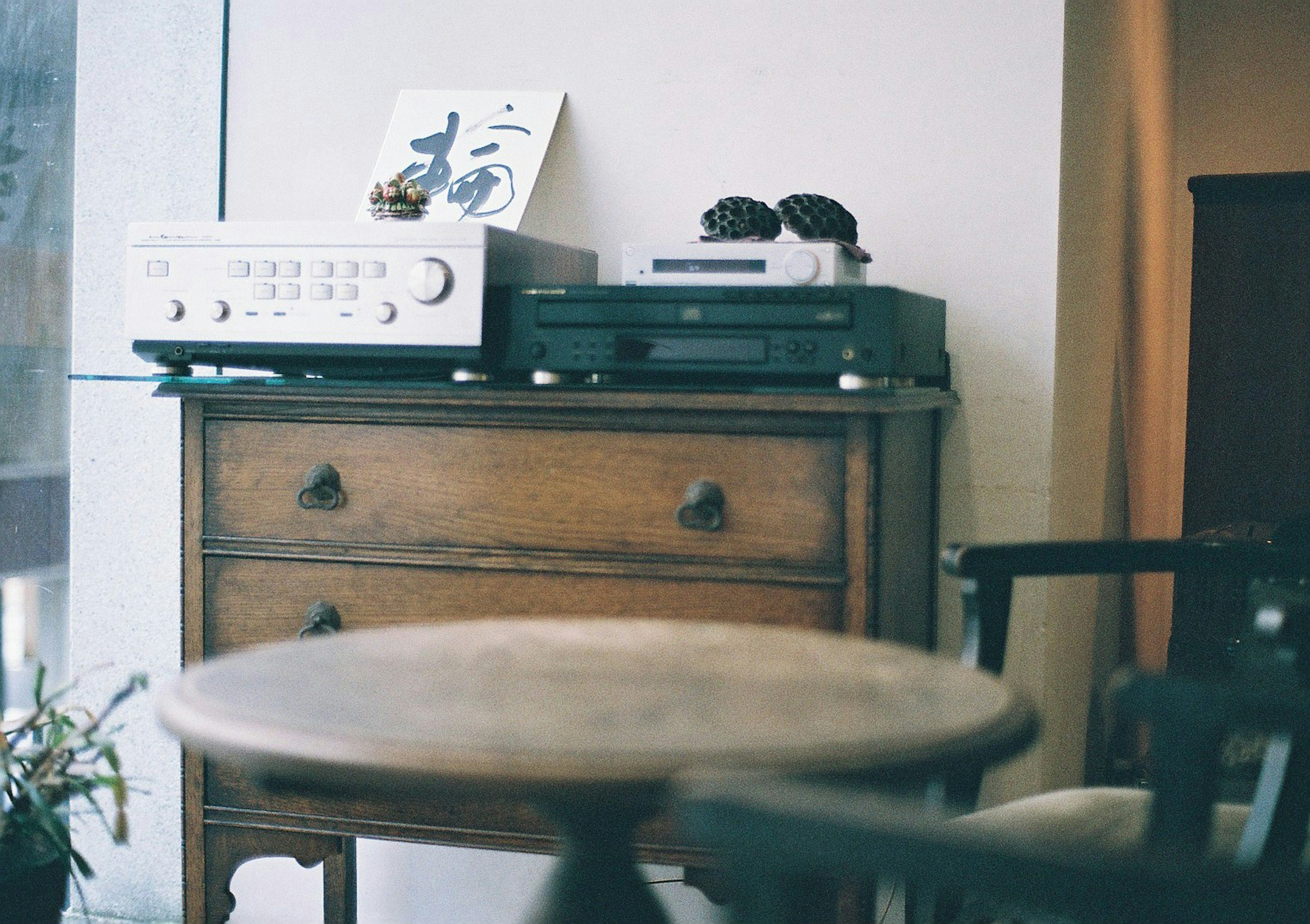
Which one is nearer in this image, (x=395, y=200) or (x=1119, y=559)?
(x=1119, y=559)

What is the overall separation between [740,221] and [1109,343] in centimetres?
141

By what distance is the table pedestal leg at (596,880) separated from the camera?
98 cm

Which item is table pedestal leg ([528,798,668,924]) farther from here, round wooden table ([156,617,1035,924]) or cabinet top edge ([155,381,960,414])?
cabinet top edge ([155,381,960,414])

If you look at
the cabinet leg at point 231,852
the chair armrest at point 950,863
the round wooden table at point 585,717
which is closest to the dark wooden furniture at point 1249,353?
the cabinet leg at point 231,852

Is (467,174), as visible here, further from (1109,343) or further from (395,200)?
(1109,343)

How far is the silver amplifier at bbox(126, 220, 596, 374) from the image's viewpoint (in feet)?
5.37

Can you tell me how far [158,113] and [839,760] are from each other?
2047 millimetres

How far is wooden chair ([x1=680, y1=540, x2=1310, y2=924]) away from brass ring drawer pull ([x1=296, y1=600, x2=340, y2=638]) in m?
0.87

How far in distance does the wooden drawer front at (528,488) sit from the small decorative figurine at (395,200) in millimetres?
311

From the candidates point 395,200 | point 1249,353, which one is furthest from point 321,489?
point 1249,353

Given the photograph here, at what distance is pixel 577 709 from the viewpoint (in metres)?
0.88

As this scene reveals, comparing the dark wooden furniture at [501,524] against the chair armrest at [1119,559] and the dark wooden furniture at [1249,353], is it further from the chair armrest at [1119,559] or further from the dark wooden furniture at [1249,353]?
the dark wooden furniture at [1249,353]

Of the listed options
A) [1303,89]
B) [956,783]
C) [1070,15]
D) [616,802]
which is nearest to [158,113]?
[1070,15]

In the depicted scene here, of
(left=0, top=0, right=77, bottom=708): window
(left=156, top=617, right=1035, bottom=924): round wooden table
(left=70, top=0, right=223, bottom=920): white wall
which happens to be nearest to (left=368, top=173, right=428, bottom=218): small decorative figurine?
(left=70, top=0, right=223, bottom=920): white wall
